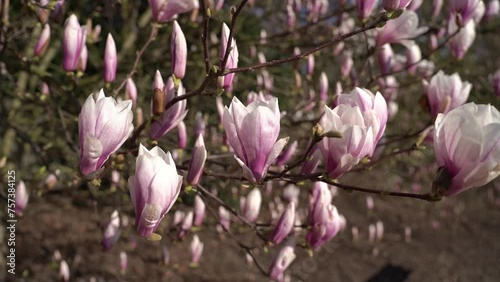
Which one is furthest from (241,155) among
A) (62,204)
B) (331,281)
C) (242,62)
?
(62,204)

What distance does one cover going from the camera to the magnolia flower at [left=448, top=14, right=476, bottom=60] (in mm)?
2193

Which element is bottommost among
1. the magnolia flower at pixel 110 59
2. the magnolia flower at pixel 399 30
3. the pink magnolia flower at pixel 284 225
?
the pink magnolia flower at pixel 284 225

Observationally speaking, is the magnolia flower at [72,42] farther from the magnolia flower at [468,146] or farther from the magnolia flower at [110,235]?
the magnolia flower at [468,146]

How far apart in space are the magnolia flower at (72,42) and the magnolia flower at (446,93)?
1.28 metres

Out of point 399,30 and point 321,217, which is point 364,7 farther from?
point 321,217

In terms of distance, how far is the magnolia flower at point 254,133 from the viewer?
3.58 ft

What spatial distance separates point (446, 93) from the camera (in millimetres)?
1762

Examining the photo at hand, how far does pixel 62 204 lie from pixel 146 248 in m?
1.36

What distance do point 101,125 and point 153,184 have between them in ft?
0.61

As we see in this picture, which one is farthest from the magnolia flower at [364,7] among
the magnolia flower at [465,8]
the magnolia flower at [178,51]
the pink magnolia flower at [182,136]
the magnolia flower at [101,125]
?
the magnolia flower at [101,125]

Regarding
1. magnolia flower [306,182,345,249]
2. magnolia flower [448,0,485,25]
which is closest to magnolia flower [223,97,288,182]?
magnolia flower [306,182,345,249]

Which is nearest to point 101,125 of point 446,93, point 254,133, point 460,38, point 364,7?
point 254,133

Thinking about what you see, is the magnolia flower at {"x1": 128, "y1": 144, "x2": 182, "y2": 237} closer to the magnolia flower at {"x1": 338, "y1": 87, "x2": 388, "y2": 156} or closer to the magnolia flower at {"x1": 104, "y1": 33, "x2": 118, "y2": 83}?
the magnolia flower at {"x1": 338, "y1": 87, "x2": 388, "y2": 156}

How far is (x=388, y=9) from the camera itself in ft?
4.04
